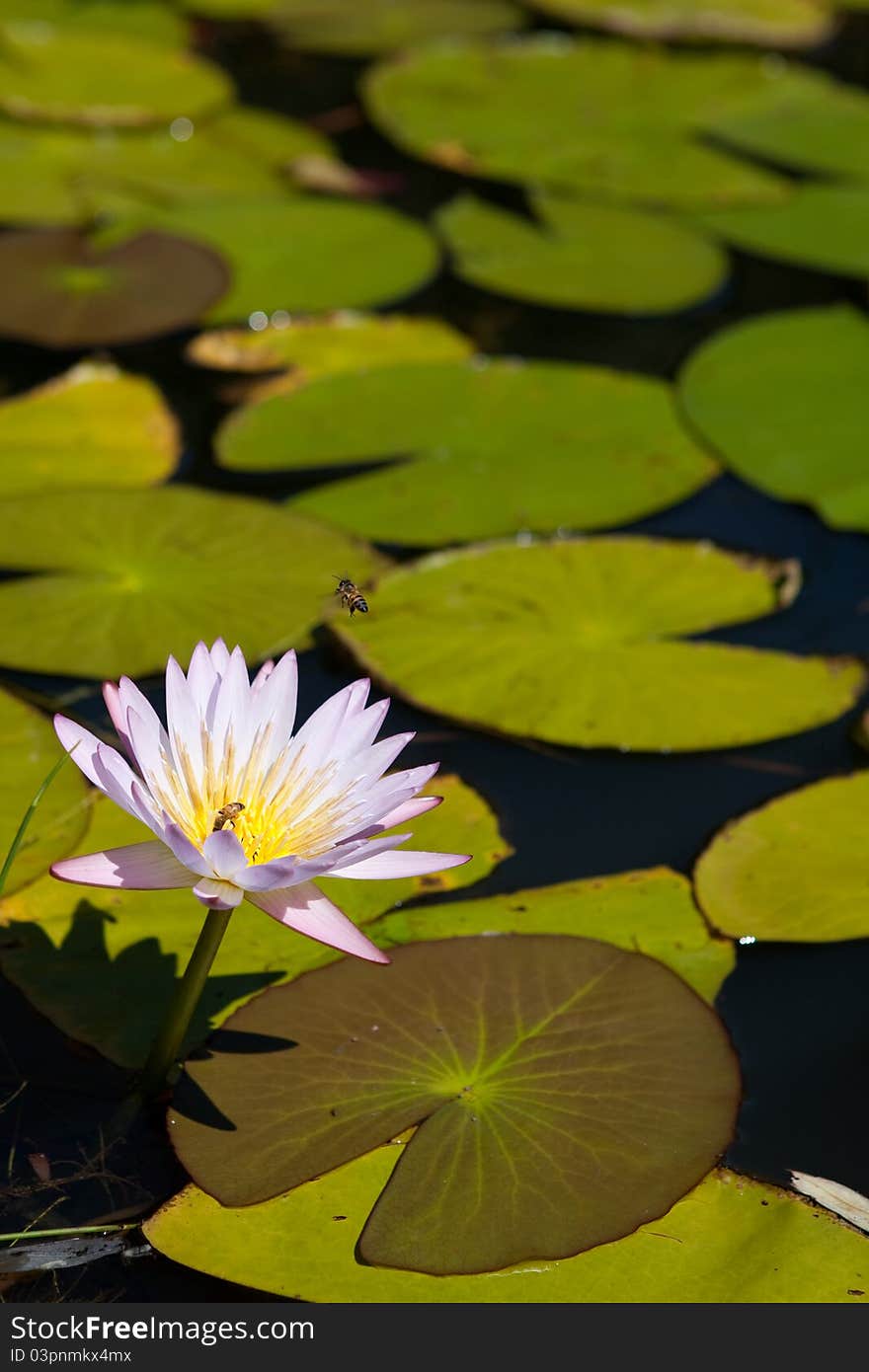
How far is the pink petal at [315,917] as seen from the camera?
1767 millimetres

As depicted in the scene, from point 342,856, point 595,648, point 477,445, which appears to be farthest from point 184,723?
point 477,445

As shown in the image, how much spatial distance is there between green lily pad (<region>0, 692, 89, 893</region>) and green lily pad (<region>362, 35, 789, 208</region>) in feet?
10.8

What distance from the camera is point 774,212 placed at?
16.5 feet

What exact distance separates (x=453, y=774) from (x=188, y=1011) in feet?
2.85

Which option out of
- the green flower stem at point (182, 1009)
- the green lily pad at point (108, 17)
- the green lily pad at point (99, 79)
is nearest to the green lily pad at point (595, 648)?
the green flower stem at point (182, 1009)

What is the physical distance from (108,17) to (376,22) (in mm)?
1204

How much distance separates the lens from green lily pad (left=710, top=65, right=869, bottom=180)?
5.38m

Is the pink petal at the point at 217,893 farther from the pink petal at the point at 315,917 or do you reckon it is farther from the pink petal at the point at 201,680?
the pink petal at the point at 201,680

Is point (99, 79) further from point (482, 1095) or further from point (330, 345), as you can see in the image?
point (482, 1095)

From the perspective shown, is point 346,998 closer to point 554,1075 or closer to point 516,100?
point 554,1075

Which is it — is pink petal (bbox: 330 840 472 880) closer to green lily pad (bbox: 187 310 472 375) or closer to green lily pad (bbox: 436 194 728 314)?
green lily pad (bbox: 187 310 472 375)

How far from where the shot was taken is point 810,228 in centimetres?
490

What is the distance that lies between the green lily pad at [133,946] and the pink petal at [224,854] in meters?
0.50
